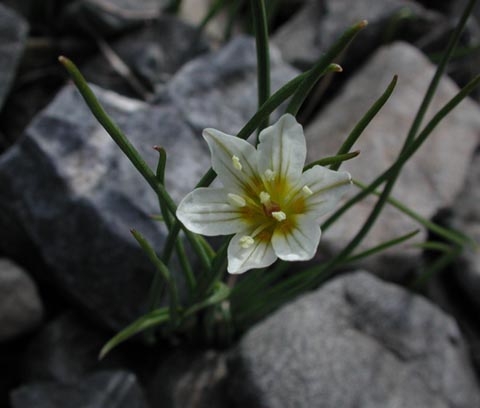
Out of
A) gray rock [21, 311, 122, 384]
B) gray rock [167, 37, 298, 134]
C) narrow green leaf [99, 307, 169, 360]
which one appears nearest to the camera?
narrow green leaf [99, 307, 169, 360]

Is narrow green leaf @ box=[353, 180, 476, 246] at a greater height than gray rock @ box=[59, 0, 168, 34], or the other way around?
gray rock @ box=[59, 0, 168, 34]

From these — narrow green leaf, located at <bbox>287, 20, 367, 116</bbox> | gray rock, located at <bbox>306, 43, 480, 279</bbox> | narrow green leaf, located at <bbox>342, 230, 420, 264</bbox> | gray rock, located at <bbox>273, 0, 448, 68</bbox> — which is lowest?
gray rock, located at <bbox>306, 43, 480, 279</bbox>

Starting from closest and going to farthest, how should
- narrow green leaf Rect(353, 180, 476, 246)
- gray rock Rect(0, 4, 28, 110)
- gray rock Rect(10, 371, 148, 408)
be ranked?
narrow green leaf Rect(353, 180, 476, 246) < gray rock Rect(10, 371, 148, 408) < gray rock Rect(0, 4, 28, 110)

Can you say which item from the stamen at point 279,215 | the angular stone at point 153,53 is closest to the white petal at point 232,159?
the stamen at point 279,215

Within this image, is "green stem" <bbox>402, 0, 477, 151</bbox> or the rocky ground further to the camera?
the rocky ground

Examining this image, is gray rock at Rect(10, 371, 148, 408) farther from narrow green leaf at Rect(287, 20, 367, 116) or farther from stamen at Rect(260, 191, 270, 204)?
narrow green leaf at Rect(287, 20, 367, 116)

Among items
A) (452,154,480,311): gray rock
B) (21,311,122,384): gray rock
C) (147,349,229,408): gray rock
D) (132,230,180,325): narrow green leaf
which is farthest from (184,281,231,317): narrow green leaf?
(452,154,480,311): gray rock

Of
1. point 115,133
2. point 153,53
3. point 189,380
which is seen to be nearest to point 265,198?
point 115,133

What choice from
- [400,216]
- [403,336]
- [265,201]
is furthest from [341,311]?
[265,201]
